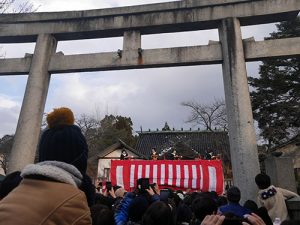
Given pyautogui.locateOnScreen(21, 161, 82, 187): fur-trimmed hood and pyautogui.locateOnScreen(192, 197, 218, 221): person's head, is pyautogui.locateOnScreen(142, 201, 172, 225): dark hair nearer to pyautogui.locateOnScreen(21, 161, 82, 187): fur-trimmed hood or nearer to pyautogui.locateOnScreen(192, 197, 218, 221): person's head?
pyautogui.locateOnScreen(192, 197, 218, 221): person's head

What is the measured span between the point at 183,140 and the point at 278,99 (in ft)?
45.6

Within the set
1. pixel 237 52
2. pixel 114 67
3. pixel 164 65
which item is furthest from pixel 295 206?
pixel 114 67

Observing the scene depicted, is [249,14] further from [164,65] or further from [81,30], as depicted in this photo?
[81,30]

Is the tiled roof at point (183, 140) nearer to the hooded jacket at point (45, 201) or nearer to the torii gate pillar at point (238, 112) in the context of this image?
the torii gate pillar at point (238, 112)

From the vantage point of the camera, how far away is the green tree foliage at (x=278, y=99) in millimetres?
16328

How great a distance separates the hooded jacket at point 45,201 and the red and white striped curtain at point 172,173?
872 cm

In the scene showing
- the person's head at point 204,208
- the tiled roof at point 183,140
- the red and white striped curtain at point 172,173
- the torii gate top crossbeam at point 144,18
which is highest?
the tiled roof at point 183,140

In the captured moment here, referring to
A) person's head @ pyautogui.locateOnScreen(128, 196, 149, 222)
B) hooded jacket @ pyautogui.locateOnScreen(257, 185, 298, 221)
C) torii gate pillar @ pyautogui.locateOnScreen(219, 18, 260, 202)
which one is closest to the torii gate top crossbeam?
torii gate pillar @ pyautogui.locateOnScreen(219, 18, 260, 202)

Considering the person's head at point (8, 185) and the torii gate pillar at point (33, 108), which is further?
the torii gate pillar at point (33, 108)

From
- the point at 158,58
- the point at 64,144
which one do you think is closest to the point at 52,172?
the point at 64,144

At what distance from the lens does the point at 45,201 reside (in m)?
1.23

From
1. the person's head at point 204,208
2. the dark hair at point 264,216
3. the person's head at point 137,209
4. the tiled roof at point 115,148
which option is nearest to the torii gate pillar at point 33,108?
the person's head at point 137,209

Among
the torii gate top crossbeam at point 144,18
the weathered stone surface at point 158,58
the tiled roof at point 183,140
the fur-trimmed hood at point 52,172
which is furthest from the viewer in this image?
the tiled roof at point 183,140

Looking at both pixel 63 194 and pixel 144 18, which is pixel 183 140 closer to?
pixel 144 18
